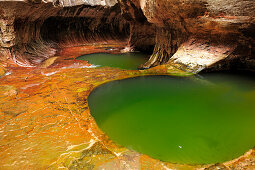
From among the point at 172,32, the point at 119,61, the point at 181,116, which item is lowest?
the point at 181,116

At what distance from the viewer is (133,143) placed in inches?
88.0

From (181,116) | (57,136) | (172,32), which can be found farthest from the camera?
(172,32)

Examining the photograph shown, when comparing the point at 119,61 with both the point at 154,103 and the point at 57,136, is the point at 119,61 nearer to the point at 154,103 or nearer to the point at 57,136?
the point at 154,103

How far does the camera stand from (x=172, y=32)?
20.8 feet

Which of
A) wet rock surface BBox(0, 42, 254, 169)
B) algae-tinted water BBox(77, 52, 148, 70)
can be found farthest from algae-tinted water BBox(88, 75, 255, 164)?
algae-tinted water BBox(77, 52, 148, 70)

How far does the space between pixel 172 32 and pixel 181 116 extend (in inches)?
170

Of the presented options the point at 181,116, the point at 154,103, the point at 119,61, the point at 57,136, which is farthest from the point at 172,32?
the point at 57,136

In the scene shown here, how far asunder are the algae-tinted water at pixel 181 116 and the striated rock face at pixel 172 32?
817mm

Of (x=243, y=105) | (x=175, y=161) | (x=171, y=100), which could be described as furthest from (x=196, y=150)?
(x=243, y=105)

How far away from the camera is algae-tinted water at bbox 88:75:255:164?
211cm

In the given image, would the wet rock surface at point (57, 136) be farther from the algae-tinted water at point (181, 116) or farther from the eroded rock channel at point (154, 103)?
the algae-tinted water at point (181, 116)

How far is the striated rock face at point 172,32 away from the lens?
427cm

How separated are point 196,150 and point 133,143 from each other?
76 centimetres

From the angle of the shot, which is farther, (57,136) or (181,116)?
(181,116)
